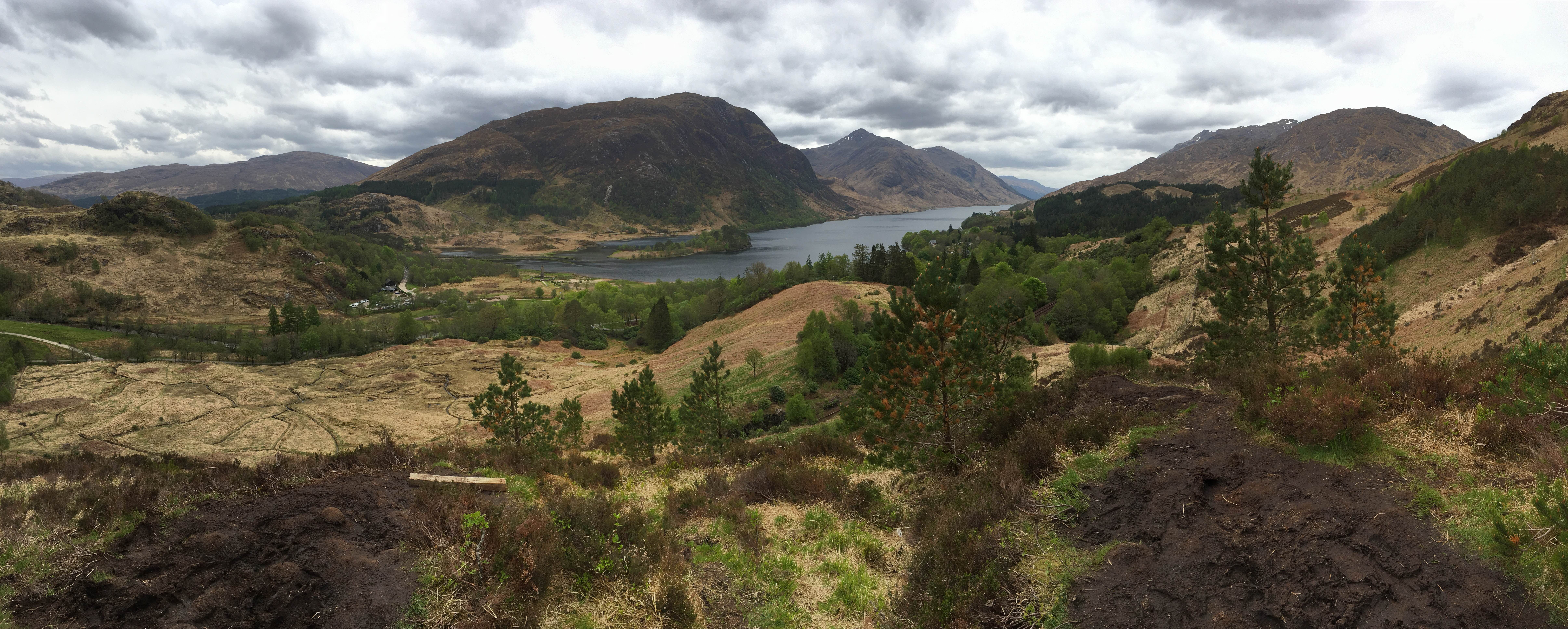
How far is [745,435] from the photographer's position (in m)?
32.8

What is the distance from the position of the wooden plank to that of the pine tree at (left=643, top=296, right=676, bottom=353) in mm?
62689

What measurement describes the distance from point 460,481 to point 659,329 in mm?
64817

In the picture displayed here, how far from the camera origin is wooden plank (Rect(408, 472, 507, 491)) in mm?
7828

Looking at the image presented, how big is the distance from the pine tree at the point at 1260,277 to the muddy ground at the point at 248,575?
19.1 metres

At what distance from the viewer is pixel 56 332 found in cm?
7244

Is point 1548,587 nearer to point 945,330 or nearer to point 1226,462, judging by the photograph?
point 1226,462

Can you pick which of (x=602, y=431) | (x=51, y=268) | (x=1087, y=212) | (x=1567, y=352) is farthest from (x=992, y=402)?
(x=1087, y=212)

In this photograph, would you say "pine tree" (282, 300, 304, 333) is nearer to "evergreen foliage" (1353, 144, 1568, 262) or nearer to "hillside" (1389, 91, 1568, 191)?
"evergreen foliage" (1353, 144, 1568, 262)

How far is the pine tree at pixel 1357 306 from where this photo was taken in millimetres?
16016

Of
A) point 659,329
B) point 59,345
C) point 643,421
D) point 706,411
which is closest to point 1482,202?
point 706,411

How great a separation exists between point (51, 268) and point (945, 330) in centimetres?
13934

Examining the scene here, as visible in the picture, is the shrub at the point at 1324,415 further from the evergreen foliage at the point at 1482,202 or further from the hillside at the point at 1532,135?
the hillside at the point at 1532,135

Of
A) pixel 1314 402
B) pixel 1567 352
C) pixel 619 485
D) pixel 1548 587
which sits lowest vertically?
pixel 619 485

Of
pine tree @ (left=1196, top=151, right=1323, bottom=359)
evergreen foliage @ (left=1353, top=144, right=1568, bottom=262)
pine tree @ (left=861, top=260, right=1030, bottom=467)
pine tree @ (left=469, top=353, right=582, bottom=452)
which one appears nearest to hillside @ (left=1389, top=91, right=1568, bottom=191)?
evergreen foliage @ (left=1353, top=144, right=1568, bottom=262)
